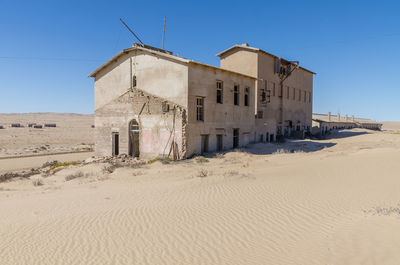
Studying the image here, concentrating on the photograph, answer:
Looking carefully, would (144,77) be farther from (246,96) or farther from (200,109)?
(246,96)

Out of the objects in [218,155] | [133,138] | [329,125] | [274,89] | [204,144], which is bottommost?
[218,155]

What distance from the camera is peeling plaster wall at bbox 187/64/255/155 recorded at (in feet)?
60.4

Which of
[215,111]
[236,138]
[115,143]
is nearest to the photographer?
[215,111]

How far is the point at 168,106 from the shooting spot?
733 inches

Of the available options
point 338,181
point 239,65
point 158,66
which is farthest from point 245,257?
point 239,65

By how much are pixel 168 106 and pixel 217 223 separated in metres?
13.4

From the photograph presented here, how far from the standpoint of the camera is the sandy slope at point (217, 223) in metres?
4.51

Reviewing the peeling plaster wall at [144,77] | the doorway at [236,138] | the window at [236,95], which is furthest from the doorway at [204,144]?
the window at [236,95]

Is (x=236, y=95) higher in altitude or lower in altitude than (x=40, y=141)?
higher

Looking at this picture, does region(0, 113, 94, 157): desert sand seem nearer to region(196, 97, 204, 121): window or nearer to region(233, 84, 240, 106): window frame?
region(196, 97, 204, 121): window

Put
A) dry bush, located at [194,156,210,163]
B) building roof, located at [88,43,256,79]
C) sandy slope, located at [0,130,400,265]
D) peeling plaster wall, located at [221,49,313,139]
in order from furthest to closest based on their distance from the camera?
peeling plaster wall, located at [221,49,313,139], building roof, located at [88,43,256,79], dry bush, located at [194,156,210,163], sandy slope, located at [0,130,400,265]

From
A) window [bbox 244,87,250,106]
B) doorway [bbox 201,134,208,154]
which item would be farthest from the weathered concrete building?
doorway [bbox 201,134,208,154]

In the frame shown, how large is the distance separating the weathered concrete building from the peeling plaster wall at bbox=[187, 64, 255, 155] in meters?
3.35

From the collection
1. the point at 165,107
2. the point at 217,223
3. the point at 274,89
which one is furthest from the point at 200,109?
the point at 274,89
